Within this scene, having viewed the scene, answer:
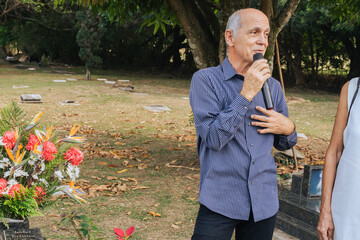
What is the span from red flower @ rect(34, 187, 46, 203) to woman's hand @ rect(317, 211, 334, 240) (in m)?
1.68

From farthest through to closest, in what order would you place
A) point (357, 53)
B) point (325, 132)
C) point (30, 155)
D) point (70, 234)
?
point (357, 53)
point (325, 132)
point (70, 234)
point (30, 155)

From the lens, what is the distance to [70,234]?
15.2 feet

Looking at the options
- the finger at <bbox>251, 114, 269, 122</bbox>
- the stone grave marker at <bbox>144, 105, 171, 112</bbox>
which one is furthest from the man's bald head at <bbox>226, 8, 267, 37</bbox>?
the stone grave marker at <bbox>144, 105, 171, 112</bbox>

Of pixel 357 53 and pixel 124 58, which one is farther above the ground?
pixel 357 53

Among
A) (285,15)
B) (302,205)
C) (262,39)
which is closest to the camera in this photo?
(262,39)

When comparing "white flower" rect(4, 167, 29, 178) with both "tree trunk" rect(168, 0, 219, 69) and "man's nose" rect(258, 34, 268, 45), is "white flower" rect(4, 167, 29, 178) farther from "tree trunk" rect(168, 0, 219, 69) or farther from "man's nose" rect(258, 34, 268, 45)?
"tree trunk" rect(168, 0, 219, 69)

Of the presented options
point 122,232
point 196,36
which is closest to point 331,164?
point 122,232

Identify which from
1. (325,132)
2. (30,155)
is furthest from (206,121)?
(325,132)

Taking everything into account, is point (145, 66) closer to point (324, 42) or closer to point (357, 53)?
point (324, 42)

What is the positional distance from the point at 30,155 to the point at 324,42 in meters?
24.2

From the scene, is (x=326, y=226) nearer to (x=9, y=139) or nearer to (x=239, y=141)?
(x=239, y=141)

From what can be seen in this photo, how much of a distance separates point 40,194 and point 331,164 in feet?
5.78

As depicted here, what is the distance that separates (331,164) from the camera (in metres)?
2.32

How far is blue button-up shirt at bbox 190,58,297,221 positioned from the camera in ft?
7.52
